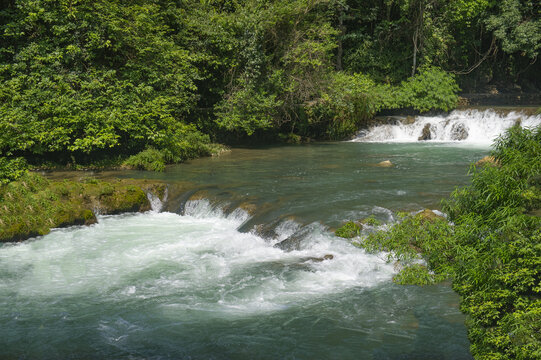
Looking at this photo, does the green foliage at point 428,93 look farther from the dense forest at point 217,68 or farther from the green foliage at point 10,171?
the green foliage at point 10,171

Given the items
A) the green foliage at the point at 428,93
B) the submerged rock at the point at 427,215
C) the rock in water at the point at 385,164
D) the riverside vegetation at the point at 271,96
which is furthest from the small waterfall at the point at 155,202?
the green foliage at the point at 428,93

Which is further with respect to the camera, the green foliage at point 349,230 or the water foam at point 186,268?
the green foliage at point 349,230

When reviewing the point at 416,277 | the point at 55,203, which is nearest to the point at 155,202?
the point at 55,203

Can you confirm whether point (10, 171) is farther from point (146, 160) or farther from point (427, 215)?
point (427, 215)

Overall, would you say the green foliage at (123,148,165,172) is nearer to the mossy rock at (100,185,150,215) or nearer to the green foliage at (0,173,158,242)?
the green foliage at (0,173,158,242)

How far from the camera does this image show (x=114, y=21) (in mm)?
17297

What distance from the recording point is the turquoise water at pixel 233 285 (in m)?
5.99

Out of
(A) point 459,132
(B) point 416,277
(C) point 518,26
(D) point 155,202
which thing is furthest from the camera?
(C) point 518,26

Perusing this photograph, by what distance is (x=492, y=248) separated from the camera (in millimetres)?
6383

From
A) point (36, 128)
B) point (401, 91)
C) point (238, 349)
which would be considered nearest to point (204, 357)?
point (238, 349)

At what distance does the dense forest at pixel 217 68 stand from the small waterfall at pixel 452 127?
114 centimetres

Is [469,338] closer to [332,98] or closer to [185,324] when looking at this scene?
[185,324]

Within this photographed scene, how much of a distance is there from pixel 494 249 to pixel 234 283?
4.06 metres

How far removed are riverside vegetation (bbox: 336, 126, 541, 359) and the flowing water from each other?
1.10 ft
